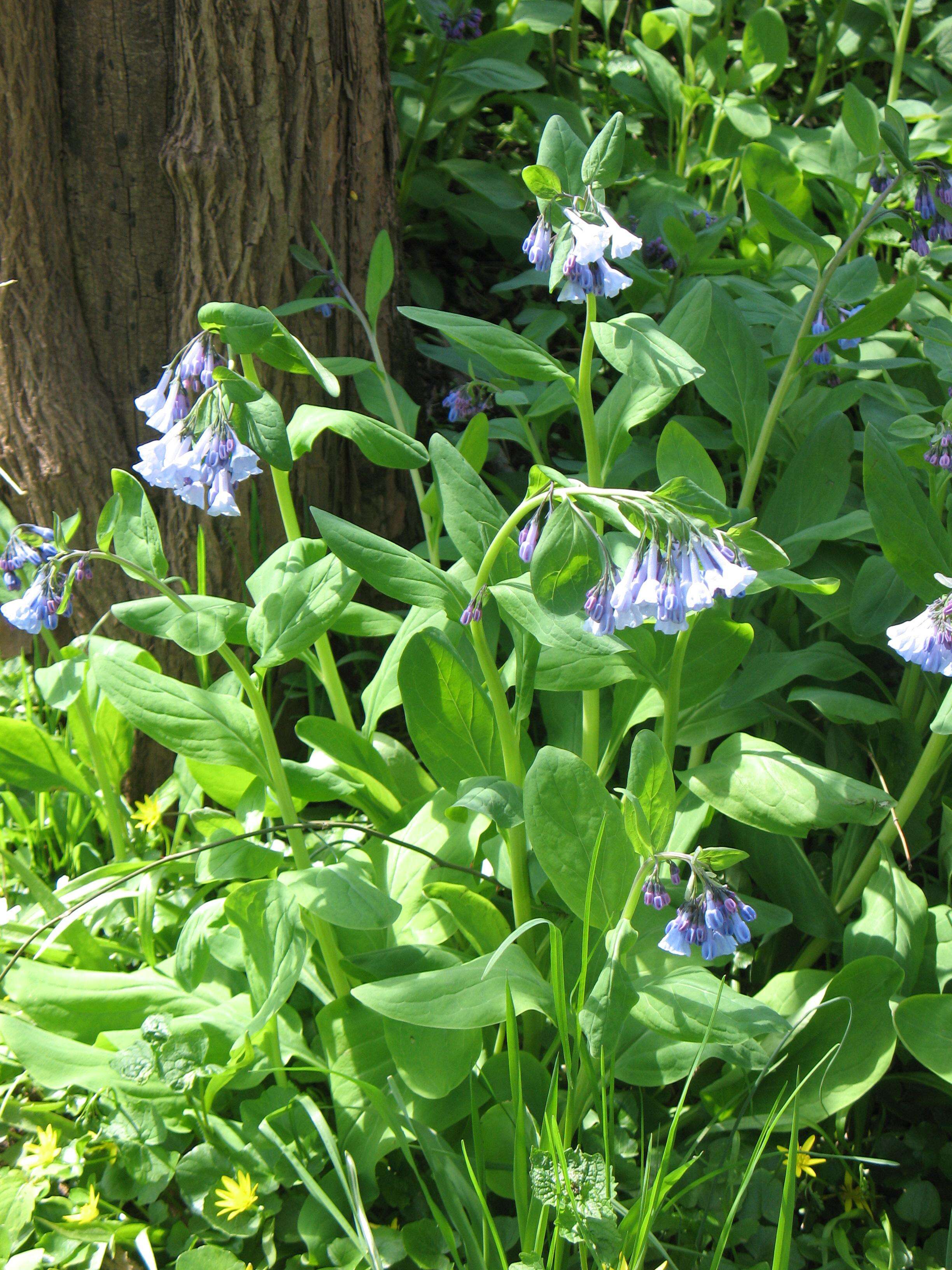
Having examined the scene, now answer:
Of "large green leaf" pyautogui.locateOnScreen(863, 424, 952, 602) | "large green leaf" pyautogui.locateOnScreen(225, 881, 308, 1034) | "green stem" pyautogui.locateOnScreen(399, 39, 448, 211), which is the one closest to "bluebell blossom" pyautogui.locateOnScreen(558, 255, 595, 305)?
"large green leaf" pyautogui.locateOnScreen(863, 424, 952, 602)

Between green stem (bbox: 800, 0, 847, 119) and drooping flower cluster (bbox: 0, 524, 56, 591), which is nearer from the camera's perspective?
drooping flower cluster (bbox: 0, 524, 56, 591)

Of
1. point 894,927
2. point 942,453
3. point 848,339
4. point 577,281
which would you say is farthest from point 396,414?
point 894,927

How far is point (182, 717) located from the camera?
1.32m

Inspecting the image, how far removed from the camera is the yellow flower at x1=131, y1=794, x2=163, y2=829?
6.06 ft

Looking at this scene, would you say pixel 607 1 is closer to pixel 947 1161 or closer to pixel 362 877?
pixel 362 877

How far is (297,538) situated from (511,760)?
435 mm

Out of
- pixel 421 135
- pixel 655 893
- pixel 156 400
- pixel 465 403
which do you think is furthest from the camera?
pixel 421 135

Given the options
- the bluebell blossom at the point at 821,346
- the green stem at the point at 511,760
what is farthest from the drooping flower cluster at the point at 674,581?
the bluebell blossom at the point at 821,346

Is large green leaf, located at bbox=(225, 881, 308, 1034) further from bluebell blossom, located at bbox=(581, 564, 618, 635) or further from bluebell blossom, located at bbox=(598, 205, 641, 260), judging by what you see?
bluebell blossom, located at bbox=(598, 205, 641, 260)

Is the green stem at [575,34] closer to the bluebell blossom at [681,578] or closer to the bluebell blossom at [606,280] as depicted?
the bluebell blossom at [606,280]

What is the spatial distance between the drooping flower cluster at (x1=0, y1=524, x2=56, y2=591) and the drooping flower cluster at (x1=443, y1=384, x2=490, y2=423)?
76cm

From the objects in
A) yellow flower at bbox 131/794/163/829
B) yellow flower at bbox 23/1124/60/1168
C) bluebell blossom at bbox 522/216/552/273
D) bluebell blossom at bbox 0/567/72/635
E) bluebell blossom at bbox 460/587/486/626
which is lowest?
yellow flower at bbox 23/1124/60/1168

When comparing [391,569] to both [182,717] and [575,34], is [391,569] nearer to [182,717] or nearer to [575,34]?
[182,717]

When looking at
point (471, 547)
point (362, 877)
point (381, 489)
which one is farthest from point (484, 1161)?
point (381, 489)
